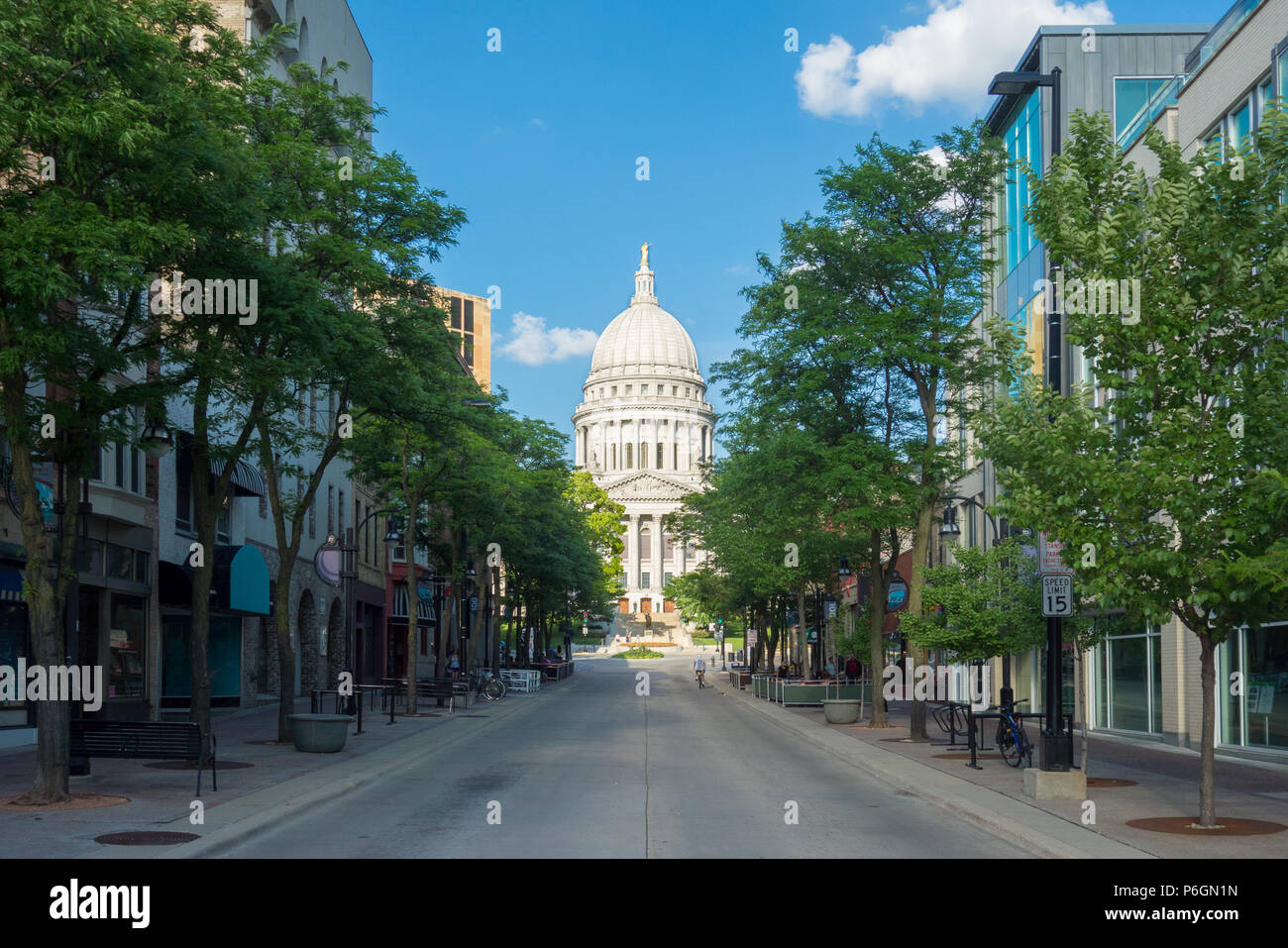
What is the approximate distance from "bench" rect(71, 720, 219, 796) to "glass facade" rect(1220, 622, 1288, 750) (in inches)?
704

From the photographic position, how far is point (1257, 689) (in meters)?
25.0

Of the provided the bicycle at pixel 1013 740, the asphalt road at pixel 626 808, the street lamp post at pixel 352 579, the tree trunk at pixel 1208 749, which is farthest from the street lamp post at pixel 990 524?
the street lamp post at pixel 352 579

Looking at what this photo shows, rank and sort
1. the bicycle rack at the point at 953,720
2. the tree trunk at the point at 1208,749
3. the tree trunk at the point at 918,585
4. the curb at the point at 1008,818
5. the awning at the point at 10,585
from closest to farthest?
1. the curb at the point at 1008,818
2. the tree trunk at the point at 1208,749
3. the awning at the point at 10,585
4. the bicycle rack at the point at 953,720
5. the tree trunk at the point at 918,585

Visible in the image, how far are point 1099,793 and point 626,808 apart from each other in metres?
6.72

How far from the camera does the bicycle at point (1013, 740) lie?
23047 millimetres

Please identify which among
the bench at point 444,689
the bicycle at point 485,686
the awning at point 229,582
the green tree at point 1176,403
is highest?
the green tree at point 1176,403

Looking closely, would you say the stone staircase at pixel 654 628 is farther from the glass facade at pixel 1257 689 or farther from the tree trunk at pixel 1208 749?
the tree trunk at pixel 1208 749

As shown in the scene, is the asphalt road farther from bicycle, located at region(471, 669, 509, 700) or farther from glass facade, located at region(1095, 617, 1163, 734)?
bicycle, located at region(471, 669, 509, 700)

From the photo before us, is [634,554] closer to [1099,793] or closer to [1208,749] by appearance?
[1099,793]

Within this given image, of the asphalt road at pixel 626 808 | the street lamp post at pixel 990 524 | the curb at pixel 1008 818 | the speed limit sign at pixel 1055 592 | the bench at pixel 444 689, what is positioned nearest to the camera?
the curb at pixel 1008 818

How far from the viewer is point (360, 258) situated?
23375 millimetres

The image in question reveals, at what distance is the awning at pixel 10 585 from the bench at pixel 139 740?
755 centimetres

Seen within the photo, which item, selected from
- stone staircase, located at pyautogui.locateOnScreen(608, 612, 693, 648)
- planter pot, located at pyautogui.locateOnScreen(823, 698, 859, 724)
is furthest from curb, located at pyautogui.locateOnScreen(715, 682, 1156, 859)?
stone staircase, located at pyautogui.locateOnScreen(608, 612, 693, 648)

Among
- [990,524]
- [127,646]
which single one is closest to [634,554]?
[990,524]
